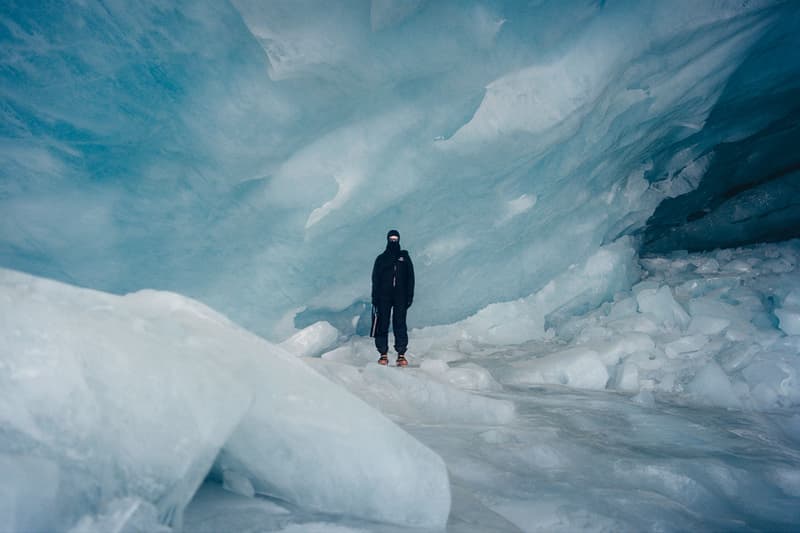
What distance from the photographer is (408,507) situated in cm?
141

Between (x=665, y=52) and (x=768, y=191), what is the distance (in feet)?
14.9

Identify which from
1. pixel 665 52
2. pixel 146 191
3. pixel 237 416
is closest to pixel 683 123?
pixel 665 52

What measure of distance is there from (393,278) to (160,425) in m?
3.16

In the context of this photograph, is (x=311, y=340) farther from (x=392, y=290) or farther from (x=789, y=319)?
(x=789, y=319)

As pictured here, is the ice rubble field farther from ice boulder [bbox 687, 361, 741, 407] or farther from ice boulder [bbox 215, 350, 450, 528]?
ice boulder [bbox 687, 361, 741, 407]

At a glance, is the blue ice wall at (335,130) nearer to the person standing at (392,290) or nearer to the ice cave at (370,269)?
the ice cave at (370,269)

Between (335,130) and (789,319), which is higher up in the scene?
(335,130)

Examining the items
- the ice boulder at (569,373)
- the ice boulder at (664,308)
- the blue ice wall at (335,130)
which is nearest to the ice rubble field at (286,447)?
the ice boulder at (569,373)

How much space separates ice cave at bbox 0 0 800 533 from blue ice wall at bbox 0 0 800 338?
0.08 ft

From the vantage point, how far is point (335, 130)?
4.20 meters

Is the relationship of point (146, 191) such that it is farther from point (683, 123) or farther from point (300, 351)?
point (683, 123)

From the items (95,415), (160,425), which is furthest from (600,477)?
(95,415)

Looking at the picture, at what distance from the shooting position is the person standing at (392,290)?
4289 millimetres

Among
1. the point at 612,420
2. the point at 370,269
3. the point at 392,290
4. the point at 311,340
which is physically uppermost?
the point at 370,269
